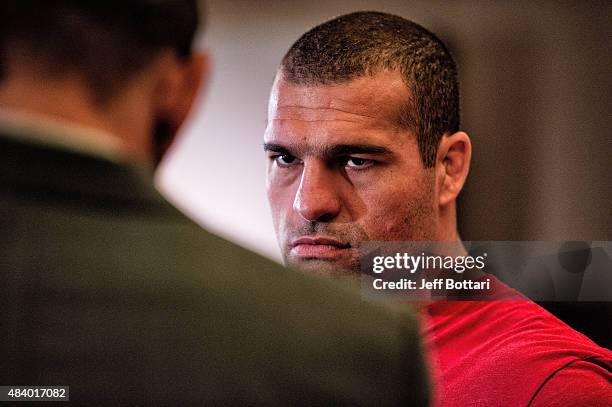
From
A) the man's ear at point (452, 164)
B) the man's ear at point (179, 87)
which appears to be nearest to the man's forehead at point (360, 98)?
the man's ear at point (452, 164)

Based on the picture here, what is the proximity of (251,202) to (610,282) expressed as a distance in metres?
0.60

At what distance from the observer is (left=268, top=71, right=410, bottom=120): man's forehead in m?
1.28

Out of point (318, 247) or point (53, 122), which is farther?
point (318, 247)

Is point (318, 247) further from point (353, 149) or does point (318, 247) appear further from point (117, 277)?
point (117, 277)

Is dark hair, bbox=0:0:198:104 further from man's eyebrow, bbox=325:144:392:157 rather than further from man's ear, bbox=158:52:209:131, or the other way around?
man's eyebrow, bbox=325:144:392:157

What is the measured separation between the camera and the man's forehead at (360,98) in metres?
1.28

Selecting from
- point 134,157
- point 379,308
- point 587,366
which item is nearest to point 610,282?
point 587,366

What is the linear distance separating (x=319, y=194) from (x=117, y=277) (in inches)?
31.0

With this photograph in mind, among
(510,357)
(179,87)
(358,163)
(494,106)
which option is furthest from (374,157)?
(179,87)

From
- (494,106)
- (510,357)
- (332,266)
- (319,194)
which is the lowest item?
(510,357)

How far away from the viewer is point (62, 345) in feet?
1.61

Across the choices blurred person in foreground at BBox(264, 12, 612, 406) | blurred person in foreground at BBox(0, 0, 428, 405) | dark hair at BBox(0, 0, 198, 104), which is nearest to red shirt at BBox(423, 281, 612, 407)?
blurred person in foreground at BBox(264, 12, 612, 406)

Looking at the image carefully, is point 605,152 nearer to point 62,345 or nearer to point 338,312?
point 338,312

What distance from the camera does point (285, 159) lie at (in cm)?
132
